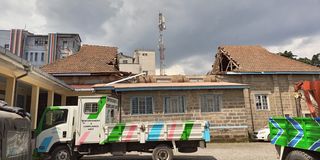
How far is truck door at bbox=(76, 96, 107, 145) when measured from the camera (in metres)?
9.48

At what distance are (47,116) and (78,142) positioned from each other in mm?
1654

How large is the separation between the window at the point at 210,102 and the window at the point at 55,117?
9.98 metres

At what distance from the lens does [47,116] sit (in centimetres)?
977

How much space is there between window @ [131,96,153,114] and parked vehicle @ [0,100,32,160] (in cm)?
1203

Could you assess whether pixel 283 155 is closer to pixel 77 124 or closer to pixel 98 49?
pixel 77 124

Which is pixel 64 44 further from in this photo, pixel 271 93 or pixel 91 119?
pixel 91 119

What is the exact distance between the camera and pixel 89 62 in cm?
2319

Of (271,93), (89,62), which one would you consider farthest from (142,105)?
(271,93)

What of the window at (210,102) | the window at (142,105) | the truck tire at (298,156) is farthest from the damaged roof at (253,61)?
the truck tire at (298,156)

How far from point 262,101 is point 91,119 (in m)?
15.8

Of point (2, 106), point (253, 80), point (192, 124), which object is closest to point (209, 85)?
point (253, 80)

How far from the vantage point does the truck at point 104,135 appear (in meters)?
9.35

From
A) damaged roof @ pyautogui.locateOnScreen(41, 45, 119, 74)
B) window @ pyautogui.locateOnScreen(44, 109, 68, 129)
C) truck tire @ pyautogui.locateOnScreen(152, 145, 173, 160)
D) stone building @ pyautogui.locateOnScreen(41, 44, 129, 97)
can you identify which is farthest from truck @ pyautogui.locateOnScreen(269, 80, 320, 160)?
damaged roof @ pyautogui.locateOnScreen(41, 45, 119, 74)

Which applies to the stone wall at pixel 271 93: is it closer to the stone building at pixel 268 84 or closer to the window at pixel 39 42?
the stone building at pixel 268 84
